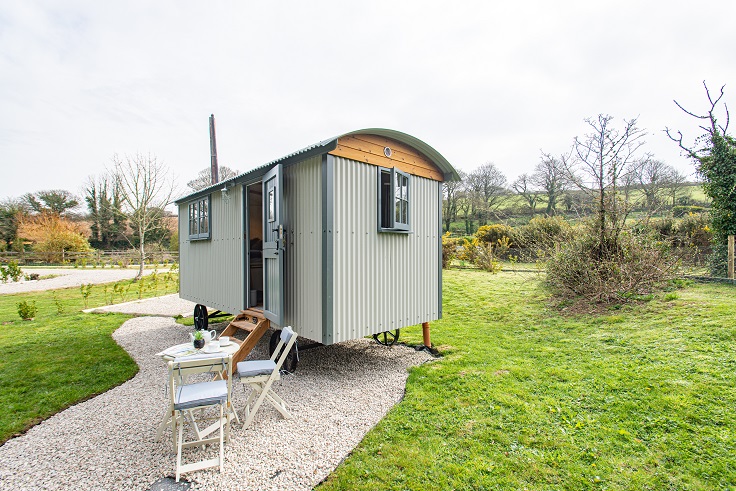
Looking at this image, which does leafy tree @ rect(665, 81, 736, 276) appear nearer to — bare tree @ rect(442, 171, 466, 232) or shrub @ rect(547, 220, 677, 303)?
shrub @ rect(547, 220, 677, 303)

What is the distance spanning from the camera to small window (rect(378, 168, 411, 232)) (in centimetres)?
447

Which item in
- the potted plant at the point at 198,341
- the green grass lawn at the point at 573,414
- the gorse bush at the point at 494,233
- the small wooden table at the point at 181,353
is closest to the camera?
the green grass lawn at the point at 573,414

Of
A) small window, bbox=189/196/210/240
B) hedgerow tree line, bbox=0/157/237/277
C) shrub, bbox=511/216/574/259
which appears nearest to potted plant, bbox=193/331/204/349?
small window, bbox=189/196/210/240

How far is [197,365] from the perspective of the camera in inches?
109

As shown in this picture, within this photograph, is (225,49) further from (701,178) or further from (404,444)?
(701,178)

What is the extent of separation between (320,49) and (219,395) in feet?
25.0

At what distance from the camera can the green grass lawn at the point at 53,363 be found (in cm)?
355

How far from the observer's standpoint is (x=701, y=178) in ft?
31.0

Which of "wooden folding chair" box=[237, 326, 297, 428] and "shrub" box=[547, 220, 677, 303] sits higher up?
"shrub" box=[547, 220, 677, 303]

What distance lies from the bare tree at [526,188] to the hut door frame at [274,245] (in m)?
26.6

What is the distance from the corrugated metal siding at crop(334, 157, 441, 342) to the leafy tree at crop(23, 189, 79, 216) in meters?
33.5

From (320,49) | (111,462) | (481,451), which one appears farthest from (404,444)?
(320,49)

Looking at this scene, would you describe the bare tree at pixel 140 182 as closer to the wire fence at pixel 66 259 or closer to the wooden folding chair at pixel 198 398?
the wire fence at pixel 66 259

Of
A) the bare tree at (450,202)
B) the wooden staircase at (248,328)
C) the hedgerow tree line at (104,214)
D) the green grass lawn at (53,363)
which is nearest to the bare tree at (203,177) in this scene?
the hedgerow tree line at (104,214)
